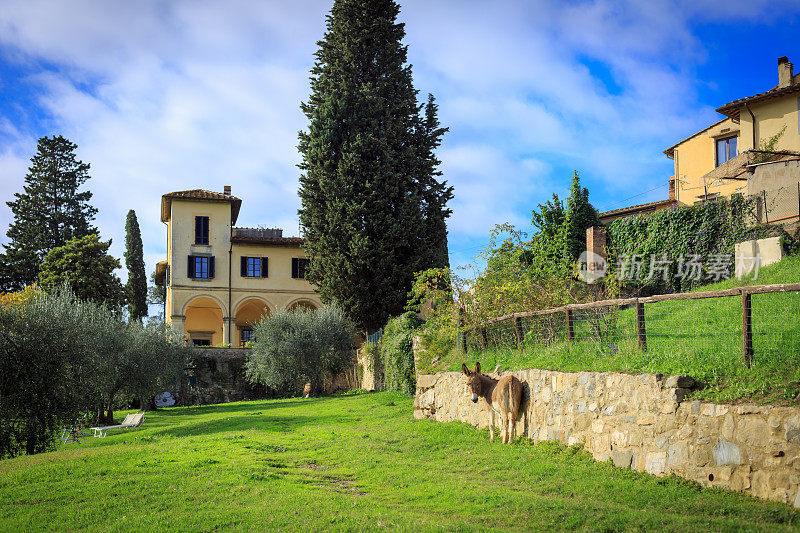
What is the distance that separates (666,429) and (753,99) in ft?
85.2

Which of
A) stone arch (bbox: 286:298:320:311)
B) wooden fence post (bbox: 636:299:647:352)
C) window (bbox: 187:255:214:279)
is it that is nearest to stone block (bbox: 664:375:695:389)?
wooden fence post (bbox: 636:299:647:352)

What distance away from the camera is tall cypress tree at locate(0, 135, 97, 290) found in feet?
157

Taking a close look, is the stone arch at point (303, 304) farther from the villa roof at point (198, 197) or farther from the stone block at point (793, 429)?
the stone block at point (793, 429)

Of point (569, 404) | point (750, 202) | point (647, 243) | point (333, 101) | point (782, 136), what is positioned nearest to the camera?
point (569, 404)

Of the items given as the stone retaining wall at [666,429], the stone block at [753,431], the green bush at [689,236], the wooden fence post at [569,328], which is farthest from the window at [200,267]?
the stone block at [753,431]

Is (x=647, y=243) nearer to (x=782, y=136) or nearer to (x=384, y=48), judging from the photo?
(x=782, y=136)

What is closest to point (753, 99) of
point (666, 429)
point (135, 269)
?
point (666, 429)

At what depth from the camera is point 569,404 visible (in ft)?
33.7

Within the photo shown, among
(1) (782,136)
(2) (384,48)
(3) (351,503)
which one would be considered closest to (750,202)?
(1) (782,136)

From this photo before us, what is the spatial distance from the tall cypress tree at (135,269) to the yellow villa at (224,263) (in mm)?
3232

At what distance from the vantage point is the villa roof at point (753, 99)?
2707 centimetres

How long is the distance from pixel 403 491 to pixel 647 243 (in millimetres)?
17785

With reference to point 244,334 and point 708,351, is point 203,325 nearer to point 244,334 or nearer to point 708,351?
point 244,334

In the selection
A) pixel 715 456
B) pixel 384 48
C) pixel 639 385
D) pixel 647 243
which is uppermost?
pixel 384 48
